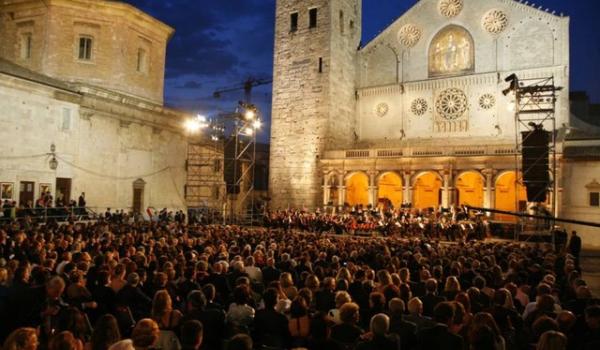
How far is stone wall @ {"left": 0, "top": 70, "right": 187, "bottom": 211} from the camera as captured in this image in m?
20.9

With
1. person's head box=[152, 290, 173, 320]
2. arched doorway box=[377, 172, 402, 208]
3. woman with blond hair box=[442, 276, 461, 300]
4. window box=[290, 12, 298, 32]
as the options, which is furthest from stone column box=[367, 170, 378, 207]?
person's head box=[152, 290, 173, 320]

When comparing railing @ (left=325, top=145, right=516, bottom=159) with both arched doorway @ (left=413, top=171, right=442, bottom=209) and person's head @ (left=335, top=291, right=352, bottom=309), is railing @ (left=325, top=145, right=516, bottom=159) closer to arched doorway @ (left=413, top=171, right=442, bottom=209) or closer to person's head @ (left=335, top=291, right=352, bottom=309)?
arched doorway @ (left=413, top=171, right=442, bottom=209)

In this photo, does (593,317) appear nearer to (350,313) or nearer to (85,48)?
(350,313)

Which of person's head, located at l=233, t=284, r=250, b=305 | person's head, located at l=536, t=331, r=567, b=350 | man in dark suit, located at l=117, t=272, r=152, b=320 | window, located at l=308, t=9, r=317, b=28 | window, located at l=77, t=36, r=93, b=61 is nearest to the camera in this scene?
person's head, located at l=536, t=331, r=567, b=350

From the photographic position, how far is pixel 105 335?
411cm

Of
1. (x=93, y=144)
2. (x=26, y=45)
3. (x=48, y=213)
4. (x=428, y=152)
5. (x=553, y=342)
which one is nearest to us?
(x=553, y=342)

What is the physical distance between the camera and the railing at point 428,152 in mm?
27212

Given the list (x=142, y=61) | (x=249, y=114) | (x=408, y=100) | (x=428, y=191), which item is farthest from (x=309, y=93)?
(x=142, y=61)

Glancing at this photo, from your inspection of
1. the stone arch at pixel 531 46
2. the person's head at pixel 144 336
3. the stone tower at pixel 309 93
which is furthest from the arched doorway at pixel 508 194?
the person's head at pixel 144 336

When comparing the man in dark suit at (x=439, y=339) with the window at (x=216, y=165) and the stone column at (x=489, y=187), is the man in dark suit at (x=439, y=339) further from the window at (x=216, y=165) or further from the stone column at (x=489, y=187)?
the window at (x=216, y=165)

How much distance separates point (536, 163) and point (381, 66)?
19.6 meters

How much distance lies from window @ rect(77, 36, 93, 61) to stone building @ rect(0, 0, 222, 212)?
0.19ft

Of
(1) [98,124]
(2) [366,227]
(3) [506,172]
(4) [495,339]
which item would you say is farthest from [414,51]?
(4) [495,339]

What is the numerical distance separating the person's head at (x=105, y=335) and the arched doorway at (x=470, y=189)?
31.1 metres
